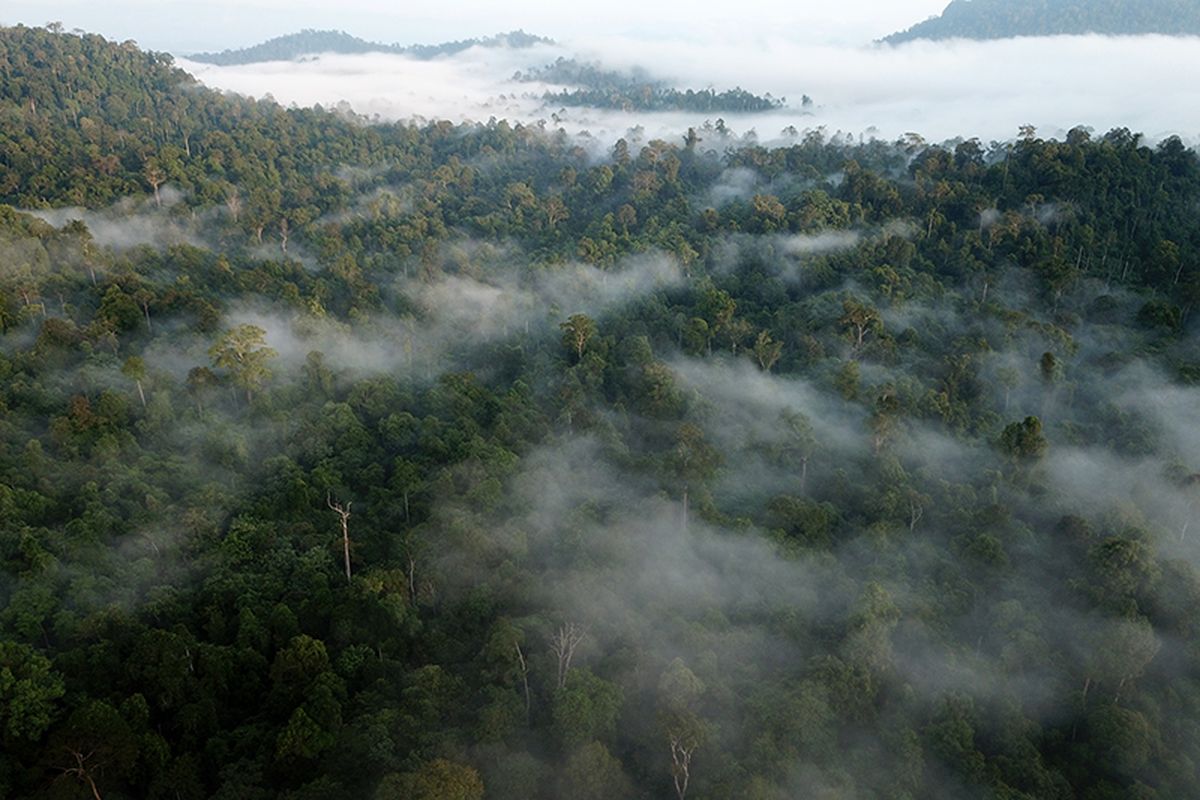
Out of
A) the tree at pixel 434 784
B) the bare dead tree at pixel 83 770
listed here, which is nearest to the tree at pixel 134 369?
the bare dead tree at pixel 83 770

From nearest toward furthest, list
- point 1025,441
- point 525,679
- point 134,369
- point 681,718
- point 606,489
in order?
1. point 681,718
2. point 525,679
3. point 1025,441
4. point 134,369
5. point 606,489

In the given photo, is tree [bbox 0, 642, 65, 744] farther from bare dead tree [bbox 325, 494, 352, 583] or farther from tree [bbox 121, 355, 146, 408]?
tree [bbox 121, 355, 146, 408]

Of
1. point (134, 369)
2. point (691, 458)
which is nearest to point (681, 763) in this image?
point (691, 458)

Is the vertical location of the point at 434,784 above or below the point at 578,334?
below

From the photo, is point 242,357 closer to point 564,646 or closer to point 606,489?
point 606,489

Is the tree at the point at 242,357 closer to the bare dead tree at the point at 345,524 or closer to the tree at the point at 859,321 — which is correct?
the bare dead tree at the point at 345,524

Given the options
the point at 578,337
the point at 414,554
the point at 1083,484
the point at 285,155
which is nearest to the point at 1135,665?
the point at 1083,484

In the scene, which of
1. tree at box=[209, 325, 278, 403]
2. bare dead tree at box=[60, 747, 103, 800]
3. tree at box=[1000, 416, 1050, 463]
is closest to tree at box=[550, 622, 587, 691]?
bare dead tree at box=[60, 747, 103, 800]
